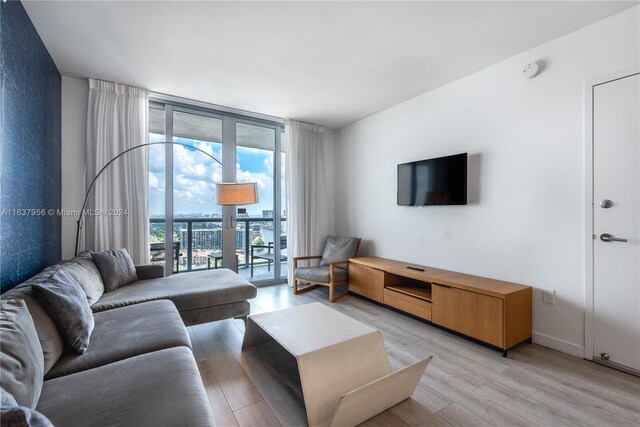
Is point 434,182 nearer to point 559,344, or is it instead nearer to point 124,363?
point 559,344

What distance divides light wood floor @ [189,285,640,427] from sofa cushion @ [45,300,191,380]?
491 mm

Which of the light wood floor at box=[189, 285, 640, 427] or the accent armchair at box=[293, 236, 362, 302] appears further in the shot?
the accent armchair at box=[293, 236, 362, 302]

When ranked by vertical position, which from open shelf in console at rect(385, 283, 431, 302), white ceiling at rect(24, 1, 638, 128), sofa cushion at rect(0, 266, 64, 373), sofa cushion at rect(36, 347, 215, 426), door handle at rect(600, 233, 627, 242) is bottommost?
open shelf in console at rect(385, 283, 431, 302)

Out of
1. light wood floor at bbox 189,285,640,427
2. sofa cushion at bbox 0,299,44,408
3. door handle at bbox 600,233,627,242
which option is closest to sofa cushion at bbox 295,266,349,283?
light wood floor at bbox 189,285,640,427

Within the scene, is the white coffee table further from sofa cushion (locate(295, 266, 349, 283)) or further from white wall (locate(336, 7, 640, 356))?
sofa cushion (locate(295, 266, 349, 283))

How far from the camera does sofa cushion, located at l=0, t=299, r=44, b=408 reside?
39.0 inches

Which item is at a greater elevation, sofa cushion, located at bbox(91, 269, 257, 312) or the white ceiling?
the white ceiling

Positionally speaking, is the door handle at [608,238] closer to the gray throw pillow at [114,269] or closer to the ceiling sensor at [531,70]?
the ceiling sensor at [531,70]

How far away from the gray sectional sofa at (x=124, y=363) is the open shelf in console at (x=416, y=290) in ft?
6.87

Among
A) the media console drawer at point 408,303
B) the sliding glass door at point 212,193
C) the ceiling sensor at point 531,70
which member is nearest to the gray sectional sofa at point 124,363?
the sliding glass door at point 212,193

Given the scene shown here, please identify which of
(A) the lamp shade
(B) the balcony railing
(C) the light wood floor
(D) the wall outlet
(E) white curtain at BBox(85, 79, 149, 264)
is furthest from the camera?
(B) the balcony railing

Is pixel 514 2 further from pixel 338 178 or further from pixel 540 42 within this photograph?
pixel 338 178

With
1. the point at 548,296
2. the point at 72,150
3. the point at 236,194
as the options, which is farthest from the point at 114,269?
the point at 548,296

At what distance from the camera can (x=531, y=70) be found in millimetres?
2480
